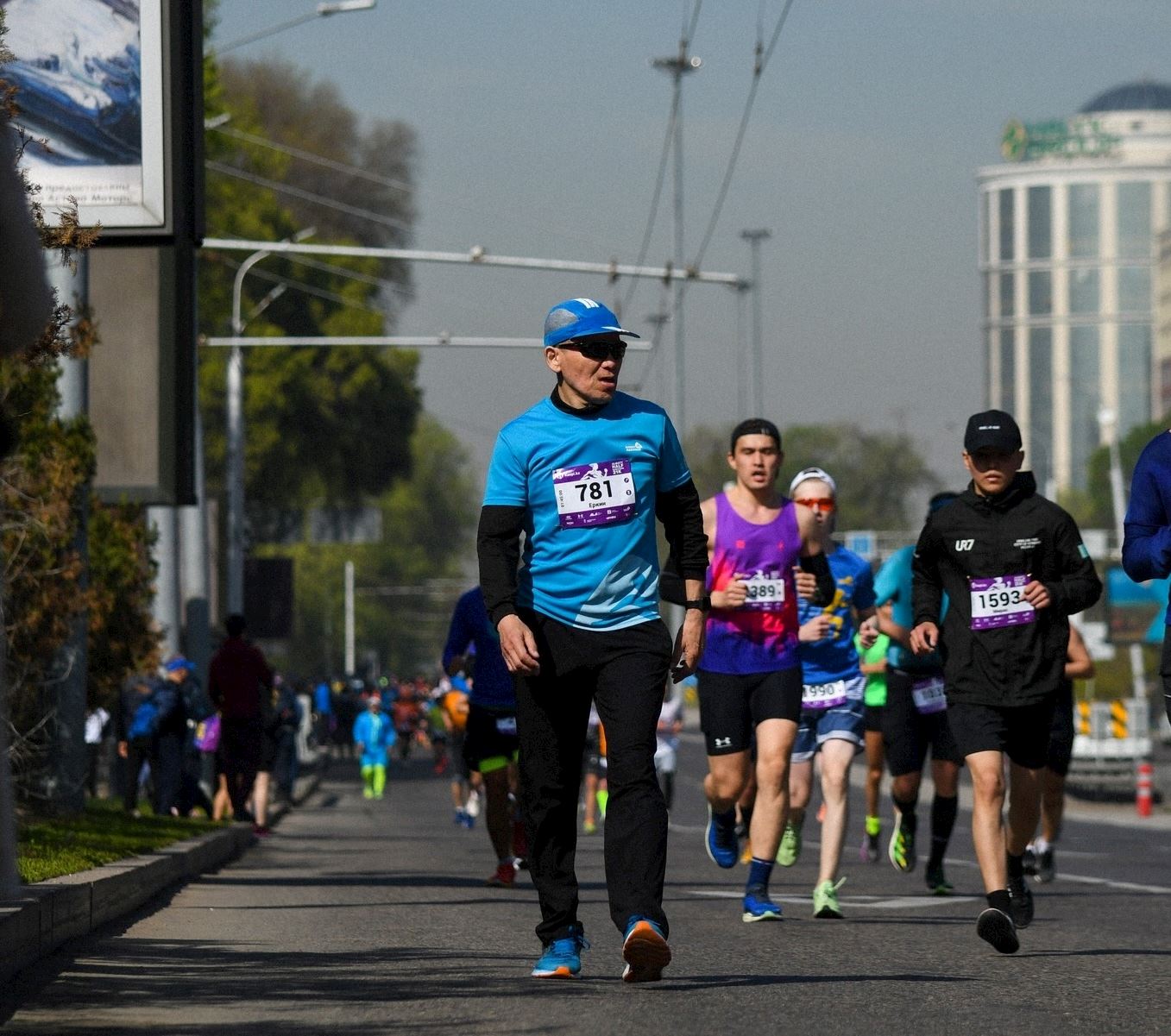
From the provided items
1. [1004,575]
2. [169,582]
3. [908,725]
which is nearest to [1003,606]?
[1004,575]

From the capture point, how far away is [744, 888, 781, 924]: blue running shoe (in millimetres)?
10367

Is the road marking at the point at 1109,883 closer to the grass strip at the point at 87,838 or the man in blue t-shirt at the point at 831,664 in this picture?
the man in blue t-shirt at the point at 831,664

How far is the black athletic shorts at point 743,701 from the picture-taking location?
A: 1031cm

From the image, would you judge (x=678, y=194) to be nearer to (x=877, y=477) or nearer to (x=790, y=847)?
(x=790, y=847)

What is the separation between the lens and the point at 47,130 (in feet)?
47.9

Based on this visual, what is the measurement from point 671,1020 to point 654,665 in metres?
1.22

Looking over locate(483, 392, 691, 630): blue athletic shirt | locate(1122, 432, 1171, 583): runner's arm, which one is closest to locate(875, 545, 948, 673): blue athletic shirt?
A: locate(1122, 432, 1171, 583): runner's arm

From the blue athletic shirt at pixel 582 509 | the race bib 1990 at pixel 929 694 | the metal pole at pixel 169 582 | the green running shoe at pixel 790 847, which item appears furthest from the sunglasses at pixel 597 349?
the metal pole at pixel 169 582

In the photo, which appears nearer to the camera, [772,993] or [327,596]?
[772,993]

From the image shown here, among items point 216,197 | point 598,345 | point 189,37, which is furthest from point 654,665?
point 216,197

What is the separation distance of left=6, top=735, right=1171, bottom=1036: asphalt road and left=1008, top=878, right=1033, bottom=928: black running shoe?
3.3 inches

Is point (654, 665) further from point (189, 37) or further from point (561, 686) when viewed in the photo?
point (189, 37)

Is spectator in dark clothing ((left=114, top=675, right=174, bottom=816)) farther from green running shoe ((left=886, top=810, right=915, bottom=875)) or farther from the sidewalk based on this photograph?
green running shoe ((left=886, top=810, right=915, bottom=875))

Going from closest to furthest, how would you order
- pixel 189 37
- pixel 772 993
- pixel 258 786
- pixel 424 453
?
pixel 772 993, pixel 189 37, pixel 258 786, pixel 424 453
